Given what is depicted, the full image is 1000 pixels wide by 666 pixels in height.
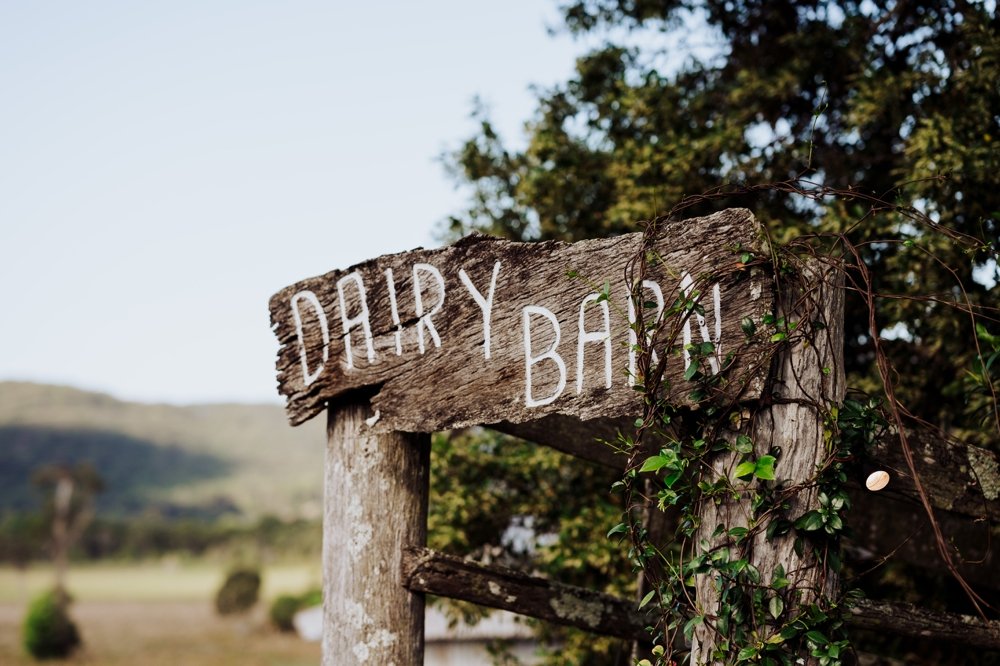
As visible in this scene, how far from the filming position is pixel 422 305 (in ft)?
9.72

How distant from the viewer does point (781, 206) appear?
5172 mm

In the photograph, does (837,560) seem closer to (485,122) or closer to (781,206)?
(781,206)

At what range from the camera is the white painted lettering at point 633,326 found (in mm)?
2428

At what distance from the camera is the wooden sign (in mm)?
2359

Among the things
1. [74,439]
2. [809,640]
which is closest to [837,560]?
[809,640]

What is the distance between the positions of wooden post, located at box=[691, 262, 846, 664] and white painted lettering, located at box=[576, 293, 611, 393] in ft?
1.47

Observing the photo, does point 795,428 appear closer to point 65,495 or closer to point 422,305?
point 422,305

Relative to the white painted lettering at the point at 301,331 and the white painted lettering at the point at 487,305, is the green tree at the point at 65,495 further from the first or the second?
the white painted lettering at the point at 487,305

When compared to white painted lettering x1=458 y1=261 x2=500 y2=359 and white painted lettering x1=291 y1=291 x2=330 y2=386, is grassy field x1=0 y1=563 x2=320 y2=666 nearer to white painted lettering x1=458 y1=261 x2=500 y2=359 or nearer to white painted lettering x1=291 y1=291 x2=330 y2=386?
white painted lettering x1=291 y1=291 x2=330 y2=386

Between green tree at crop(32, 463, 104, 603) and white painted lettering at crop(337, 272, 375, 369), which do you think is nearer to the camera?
white painted lettering at crop(337, 272, 375, 369)

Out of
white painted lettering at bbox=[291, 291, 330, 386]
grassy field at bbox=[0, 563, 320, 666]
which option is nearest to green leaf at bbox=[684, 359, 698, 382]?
white painted lettering at bbox=[291, 291, 330, 386]

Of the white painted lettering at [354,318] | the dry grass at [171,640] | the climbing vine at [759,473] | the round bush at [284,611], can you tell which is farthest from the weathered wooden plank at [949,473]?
the round bush at [284,611]

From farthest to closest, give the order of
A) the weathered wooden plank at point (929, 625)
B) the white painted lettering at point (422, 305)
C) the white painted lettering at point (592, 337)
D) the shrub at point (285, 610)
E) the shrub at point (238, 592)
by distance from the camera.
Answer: the shrub at point (238, 592) < the shrub at point (285, 610) < the white painted lettering at point (422, 305) < the weathered wooden plank at point (929, 625) < the white painted lettering at point (592, 337)

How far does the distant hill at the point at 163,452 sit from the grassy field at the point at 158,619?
1639cm
